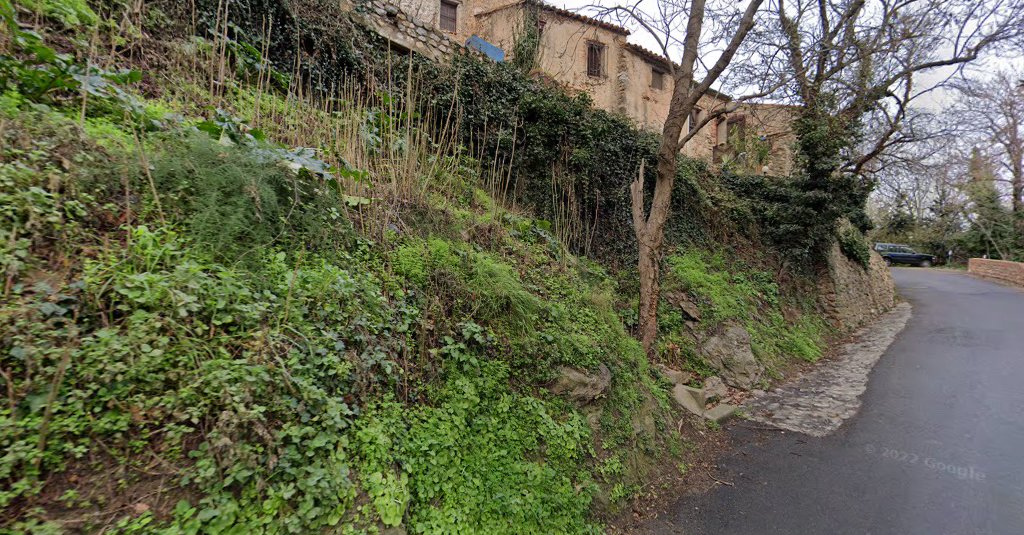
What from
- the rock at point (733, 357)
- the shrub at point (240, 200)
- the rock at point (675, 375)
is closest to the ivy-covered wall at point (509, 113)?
the rock at point (733, 357)

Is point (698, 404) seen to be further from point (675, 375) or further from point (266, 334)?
point (266, 334)

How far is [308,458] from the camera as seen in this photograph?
2.32m

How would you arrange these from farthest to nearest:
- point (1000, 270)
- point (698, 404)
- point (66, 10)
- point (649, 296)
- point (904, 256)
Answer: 1. point (904, 256)
2. point (1000, 270)
3. point (649, 296)
4. point (698, 404)
5. point (66, 10)

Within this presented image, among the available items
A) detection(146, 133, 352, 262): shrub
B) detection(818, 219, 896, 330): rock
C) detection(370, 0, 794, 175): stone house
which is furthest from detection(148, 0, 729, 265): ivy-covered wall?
detection(370, 0, 794, 175): stone house

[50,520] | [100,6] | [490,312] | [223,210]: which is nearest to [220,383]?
[50,520]

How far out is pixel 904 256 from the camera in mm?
29406

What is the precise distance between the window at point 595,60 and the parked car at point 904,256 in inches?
986

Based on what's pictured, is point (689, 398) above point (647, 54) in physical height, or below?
below

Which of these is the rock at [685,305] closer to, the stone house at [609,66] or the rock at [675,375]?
the rock at [675,375]

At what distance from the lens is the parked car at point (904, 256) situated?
2912cm

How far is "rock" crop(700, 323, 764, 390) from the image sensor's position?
7.00m

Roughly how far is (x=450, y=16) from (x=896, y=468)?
18.4 metres

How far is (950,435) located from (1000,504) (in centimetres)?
151

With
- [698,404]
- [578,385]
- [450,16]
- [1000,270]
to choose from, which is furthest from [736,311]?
[1000,270]
